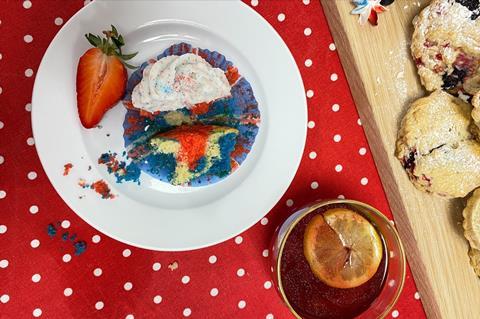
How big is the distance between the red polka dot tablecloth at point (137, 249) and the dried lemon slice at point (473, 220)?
0.16 m

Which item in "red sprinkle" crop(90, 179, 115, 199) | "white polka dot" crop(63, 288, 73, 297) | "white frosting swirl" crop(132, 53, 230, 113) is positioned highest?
"white frosting swirl" crop(132, 53, 230, 113)

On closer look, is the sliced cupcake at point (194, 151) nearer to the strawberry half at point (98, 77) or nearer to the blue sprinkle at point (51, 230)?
the strawberry half at point (98, 77)

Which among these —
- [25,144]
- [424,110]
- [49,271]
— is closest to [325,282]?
[424,110]

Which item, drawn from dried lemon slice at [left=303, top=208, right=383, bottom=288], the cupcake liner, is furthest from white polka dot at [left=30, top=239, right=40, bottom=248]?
dried lemon slice at [left=303, top=208, right=383, bottom=288]

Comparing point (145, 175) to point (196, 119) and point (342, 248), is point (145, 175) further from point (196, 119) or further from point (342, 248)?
point (342, 248)

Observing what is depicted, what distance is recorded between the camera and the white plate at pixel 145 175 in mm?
1261

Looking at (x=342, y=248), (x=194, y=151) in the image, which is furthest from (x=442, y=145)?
(x=194, y=151)

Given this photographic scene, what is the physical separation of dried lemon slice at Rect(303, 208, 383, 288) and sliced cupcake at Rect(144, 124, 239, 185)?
227 millimetres

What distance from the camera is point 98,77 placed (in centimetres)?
125

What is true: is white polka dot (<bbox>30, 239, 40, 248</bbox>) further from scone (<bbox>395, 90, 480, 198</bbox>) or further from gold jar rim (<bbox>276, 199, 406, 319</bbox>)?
scone (<bbox>395, 90, 480, 198</bbox>)

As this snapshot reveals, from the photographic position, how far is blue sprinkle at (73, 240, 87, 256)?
4.37 feet

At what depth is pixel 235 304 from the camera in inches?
54.5

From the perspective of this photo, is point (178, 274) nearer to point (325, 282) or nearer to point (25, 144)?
point (325, 282)

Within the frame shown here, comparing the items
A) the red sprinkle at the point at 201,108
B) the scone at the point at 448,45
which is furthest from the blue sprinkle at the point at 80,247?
the scone at the point at 448,45
